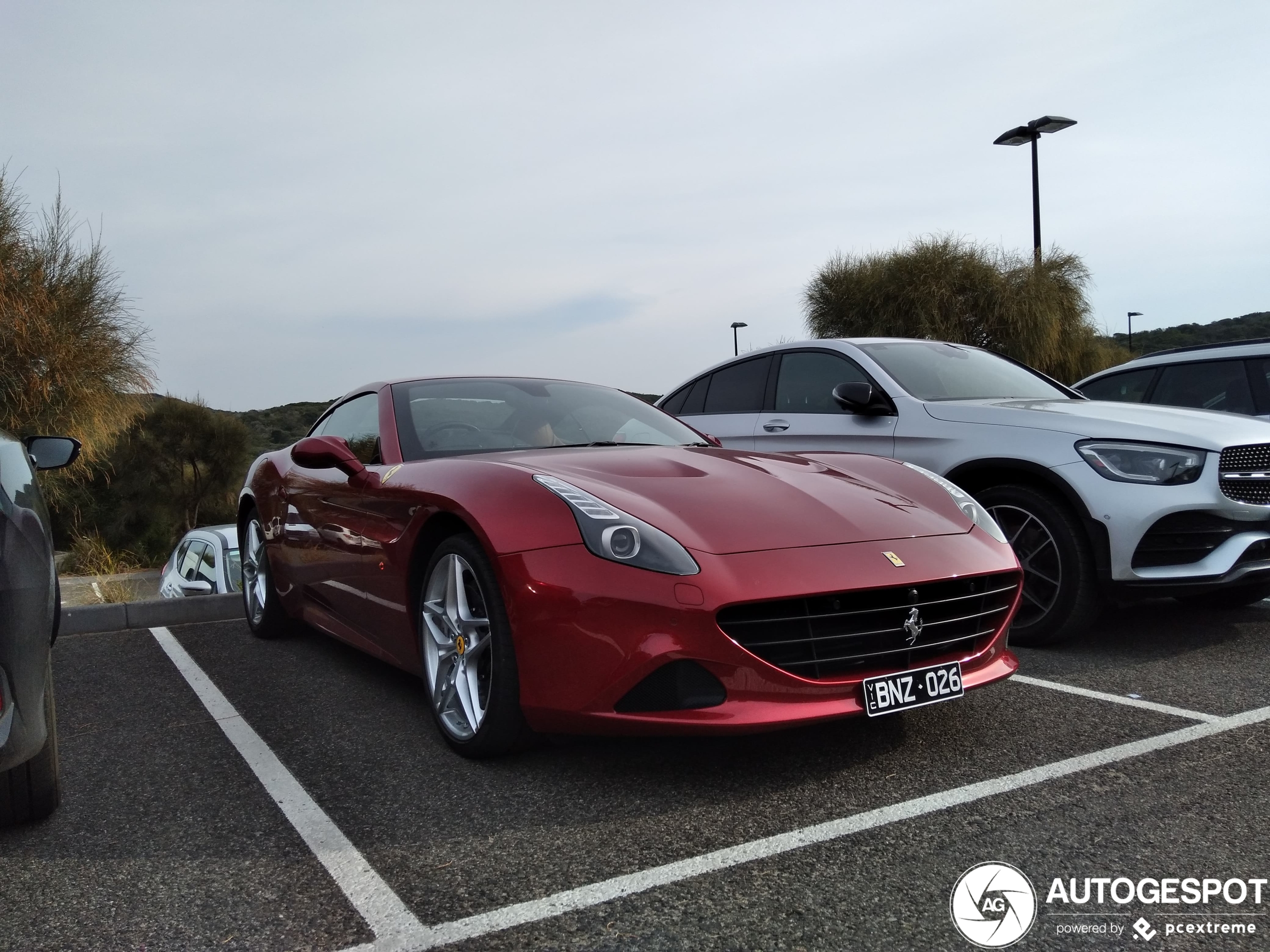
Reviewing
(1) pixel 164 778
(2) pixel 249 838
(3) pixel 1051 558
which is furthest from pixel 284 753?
(3) pixel 1051 558

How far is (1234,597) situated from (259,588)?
5.27 metres

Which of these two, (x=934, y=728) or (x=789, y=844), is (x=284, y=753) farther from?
(x=934, y=728)

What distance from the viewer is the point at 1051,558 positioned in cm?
466

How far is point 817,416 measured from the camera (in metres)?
6.04

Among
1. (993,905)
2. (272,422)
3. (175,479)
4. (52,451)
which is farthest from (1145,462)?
(272,422)

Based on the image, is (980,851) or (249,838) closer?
(980,851)

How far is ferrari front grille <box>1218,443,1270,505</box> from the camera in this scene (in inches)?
175

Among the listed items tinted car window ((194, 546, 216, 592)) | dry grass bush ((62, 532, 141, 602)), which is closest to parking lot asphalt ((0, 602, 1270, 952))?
dry grass bush ((62, 532, 141, 602))

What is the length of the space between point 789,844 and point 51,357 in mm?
12361

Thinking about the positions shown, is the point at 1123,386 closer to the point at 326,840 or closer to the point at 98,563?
the point at 326,840

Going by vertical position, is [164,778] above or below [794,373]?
below

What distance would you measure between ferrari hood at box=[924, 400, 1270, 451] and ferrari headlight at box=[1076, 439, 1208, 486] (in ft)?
0.11

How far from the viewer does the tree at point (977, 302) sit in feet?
77.9

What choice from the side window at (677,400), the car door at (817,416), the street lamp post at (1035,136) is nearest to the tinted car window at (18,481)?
the car door at (817,416)
